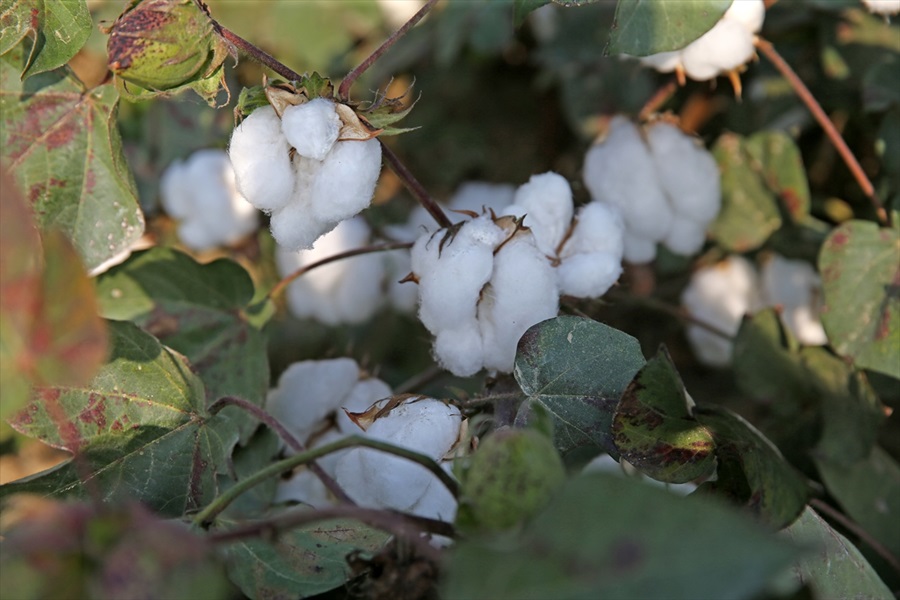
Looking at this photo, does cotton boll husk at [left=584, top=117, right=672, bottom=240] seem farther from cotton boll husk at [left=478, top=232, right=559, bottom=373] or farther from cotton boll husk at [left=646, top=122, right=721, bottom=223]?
cotton boll husk at [left=478, top=232, right=559, bottom=373]

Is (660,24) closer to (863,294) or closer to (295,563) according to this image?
(863,294)

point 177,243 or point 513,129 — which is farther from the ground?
point 177,243

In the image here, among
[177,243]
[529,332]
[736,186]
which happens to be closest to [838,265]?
[736,186]

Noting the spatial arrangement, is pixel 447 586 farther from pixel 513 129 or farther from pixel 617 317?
pixel 513 129

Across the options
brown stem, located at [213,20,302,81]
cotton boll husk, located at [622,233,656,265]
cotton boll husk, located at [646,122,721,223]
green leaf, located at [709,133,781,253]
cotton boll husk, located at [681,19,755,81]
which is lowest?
green leaf, located at [709,133,781,253]

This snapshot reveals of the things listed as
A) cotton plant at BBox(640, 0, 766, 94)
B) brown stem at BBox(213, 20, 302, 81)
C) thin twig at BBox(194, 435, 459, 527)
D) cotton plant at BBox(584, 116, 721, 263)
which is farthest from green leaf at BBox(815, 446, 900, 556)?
brown stem at BBox(213, 20, 302, 81)

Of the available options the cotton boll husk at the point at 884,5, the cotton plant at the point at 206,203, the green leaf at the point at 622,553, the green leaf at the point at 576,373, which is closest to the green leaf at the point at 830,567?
the green leaf at the point at 576,373

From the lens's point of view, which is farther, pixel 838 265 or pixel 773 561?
pixel 838 265

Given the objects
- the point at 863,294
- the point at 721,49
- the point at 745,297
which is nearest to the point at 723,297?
the point at 745,297
